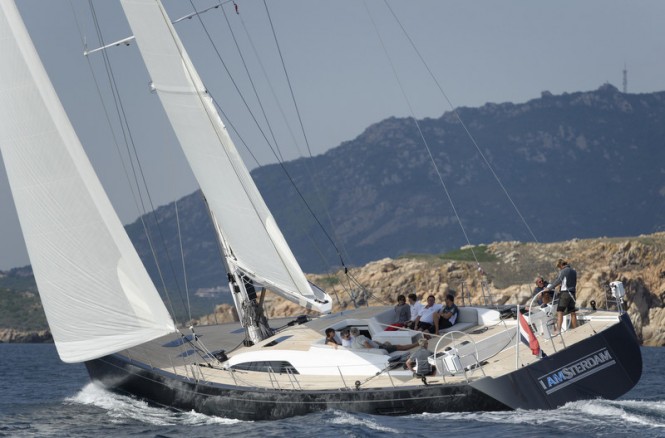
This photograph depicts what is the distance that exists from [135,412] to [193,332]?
6.88 feet

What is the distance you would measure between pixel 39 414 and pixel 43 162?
209 inches

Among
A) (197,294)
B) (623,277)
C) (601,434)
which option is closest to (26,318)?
(623,277)

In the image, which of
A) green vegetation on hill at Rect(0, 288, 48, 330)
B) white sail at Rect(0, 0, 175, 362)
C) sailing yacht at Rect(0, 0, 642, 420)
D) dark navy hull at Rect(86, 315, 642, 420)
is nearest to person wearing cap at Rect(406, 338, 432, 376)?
sailing yacht at Rect(0, 0, 642, 420)

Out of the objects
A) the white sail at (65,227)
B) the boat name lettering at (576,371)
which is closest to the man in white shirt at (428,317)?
the boat name lettering at (576,371)

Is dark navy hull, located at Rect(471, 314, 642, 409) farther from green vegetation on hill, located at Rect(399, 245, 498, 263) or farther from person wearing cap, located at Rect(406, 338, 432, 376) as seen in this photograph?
green vegetation on hill, located at Rect(399, 245, 498, 263)

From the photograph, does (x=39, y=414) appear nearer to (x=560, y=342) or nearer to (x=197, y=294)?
(x=560, y=342)

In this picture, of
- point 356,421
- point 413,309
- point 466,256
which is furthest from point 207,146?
point 466,256

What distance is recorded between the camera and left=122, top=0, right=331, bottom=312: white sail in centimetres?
1956

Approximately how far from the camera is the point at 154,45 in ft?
64.1

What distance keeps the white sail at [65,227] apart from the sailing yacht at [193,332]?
0.02 metres

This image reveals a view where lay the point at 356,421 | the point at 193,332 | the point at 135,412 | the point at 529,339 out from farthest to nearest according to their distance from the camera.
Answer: the point at 135,412
the point at 193,332
the point at 529,339
the point at 356,421

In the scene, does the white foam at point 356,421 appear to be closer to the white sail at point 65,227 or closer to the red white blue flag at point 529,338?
the red white blue flag at point 529,338

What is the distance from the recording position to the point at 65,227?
18.7m

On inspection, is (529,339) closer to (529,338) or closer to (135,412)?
(529,338)
